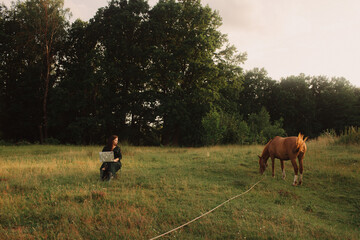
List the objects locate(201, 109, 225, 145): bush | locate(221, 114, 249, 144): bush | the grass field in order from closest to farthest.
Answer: the grass field
locate(201, 109, 225, 145): bush
locate(221, 114, 249, 144): bush

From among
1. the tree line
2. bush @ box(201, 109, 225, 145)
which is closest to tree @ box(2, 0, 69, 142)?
the tree line

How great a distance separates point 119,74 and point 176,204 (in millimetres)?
25877

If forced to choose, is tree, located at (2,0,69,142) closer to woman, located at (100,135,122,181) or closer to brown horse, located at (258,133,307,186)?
woman, located at (100,135,122,181)

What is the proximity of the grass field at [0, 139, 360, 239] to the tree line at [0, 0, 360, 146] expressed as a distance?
16042mm

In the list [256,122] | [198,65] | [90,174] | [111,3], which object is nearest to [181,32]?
[198,65]

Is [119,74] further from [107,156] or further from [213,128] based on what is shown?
[107,156]

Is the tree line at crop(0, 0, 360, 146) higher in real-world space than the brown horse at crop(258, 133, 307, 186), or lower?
higher

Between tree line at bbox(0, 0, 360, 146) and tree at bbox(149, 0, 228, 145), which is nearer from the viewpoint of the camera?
tree at bbox(149, 0, 228, 145)

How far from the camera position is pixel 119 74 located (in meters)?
29.8

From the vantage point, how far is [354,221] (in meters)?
6.09

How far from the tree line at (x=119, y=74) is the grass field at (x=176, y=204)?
16.0 meters

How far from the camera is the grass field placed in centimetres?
488

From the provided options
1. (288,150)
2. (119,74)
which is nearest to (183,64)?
(119,74)

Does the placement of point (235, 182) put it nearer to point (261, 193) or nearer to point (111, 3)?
point (261, 193)
